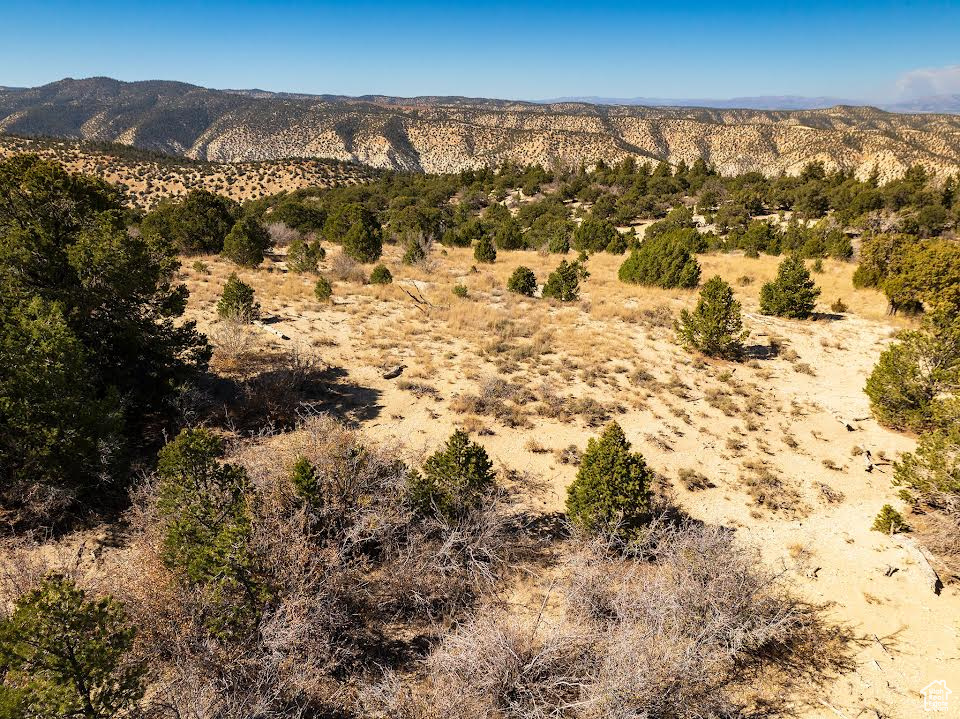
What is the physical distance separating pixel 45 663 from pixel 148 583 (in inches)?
64.2

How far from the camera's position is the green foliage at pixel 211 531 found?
478cm

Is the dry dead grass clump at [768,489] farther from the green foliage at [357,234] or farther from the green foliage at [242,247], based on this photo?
the green foliage at [242,247]

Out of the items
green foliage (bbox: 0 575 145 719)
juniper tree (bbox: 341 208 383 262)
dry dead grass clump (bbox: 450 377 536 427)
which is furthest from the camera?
juniper tree (bbox: 341 208 383 262)

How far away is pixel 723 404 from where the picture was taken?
39.8 ft

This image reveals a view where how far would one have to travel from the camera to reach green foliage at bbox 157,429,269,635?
15.7 feet

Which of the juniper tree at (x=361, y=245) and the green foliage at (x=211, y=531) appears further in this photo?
the juniper tree at (x=361, y=245)

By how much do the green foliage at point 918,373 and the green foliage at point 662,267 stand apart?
38.3ft

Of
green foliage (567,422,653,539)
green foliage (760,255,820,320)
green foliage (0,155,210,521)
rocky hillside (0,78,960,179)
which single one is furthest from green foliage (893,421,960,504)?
rocky hillside (0,78,960,179)

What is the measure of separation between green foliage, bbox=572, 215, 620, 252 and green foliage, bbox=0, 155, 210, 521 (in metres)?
27.3

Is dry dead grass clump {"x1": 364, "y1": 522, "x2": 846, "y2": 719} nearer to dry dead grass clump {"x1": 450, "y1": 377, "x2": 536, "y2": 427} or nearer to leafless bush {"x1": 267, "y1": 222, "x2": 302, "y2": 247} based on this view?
dry dead grass clump {"x1": 450, "y1": 377, "x2": 536, "y2": 427}

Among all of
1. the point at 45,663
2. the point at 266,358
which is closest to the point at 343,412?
the point at 266,358

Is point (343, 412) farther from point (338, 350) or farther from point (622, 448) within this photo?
point (622, 448)

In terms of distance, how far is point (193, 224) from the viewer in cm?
2583

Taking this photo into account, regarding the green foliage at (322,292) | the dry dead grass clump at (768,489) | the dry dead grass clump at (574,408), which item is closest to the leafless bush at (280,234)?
the green foliage at (322,292)
